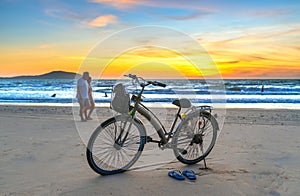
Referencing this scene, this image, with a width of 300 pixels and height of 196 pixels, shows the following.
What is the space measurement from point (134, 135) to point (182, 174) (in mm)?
835

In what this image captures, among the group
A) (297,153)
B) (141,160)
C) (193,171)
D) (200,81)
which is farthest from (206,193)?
(297,153)

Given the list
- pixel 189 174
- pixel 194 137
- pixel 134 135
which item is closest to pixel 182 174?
pixel 189 174

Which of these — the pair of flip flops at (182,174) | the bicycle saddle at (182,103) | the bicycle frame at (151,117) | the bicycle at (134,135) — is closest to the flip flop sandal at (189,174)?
the pair of flip flops at (182,174)

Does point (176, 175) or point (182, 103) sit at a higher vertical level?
point (182, 103)

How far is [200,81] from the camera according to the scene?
457 cm

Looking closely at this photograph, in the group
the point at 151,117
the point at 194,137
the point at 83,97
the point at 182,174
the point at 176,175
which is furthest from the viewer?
the point at 83,97

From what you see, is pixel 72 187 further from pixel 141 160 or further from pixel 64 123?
pixel 64 123

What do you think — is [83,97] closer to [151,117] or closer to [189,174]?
[151,117]

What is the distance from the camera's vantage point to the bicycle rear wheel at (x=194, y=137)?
434cm

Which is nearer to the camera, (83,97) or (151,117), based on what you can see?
→ (151,117)

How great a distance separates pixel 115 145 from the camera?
157 inches

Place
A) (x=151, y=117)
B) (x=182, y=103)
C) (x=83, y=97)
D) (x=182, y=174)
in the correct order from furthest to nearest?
(x=83, y=97), (x=182, y=103), (x=151, y=117), (x=182, y=174)

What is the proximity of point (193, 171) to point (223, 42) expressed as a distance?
4.07m

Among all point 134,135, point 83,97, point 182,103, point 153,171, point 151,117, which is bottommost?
point 153,171
